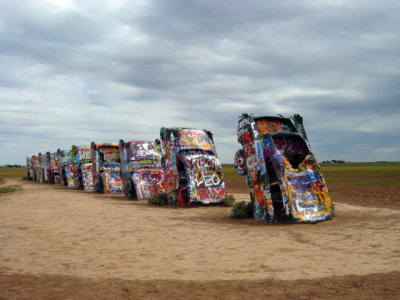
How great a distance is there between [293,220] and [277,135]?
2.86 meters

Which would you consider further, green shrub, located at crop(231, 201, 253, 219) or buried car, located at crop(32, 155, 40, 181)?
buried car, located at crop(32, 155, 40, 181)

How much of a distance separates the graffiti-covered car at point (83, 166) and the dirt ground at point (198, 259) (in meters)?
17.3

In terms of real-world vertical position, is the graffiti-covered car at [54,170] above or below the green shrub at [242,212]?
above

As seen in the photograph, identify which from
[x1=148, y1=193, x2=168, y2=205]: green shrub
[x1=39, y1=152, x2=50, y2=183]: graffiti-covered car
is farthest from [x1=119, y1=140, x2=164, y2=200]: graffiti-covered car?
[x1=39, y1=152, x2=50, y2=183]: graffiti-covered car

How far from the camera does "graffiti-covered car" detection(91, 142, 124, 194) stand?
24.9 meters

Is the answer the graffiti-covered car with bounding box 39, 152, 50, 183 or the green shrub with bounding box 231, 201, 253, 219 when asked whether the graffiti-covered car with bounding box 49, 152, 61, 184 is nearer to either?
the graffiti-covered car with bounding box 39, 152, 50, 183

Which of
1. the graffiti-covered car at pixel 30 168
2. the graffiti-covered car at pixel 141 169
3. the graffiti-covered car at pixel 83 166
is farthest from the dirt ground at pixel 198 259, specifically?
the graffiti-covered car at pixel 30 168

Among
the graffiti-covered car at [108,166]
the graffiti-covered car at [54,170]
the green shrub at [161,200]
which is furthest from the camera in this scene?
the graffiti-covered car at [54,170]

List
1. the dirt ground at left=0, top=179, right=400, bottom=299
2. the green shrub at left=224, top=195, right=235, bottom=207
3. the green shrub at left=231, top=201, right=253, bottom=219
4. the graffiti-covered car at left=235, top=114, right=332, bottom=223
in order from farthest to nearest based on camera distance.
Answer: the green shrub at left=224, top=195, right=235, bottom=207, the green shrub at left=231, top=201, right=253, bottom=219, the graffiti-covered car at left=235, top=114, right=332, bottom=223, the dirt ground at left=0, top=179, right=400, bottom=299

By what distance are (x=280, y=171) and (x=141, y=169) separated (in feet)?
36.7

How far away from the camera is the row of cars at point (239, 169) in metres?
11.1

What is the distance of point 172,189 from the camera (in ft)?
55.3

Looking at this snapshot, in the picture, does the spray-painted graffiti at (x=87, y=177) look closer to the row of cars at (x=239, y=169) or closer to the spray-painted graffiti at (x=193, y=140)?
the row of cars at (x=239, y=169)

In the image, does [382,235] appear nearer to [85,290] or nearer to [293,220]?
[293,220]
